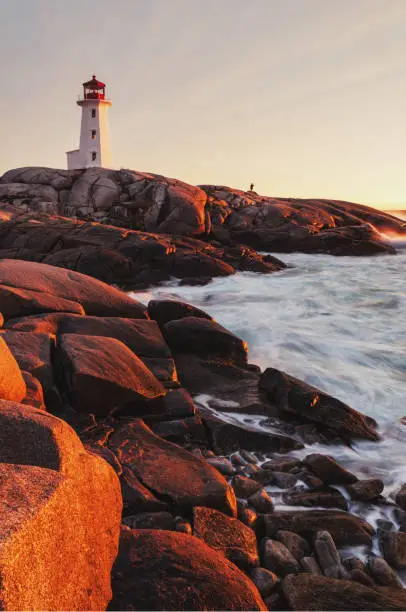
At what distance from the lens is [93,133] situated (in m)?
40.9

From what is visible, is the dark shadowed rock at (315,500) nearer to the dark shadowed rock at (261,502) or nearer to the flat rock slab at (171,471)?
the dark shadowed rock at (261,502)

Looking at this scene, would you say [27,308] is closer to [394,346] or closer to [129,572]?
[129,572]

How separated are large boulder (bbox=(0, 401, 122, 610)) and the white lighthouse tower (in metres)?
40.5

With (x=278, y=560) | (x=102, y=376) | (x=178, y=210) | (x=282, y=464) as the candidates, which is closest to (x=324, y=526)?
(x=278, y=560)

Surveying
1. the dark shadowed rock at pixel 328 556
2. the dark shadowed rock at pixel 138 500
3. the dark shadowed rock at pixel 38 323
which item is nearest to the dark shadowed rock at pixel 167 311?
the dark shadowed rock at pixel 38 323

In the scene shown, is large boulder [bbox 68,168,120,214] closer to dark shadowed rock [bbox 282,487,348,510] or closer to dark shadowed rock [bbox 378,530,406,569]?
dark shadowed rock [bbox 282,487,348,510]

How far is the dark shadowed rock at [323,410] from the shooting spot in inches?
253

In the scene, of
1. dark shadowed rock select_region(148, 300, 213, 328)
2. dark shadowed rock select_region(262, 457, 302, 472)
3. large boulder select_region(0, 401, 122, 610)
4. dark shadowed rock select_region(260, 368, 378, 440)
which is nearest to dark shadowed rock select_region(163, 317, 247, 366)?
dark shadowed rock select_region(148, 300, 213, 328)

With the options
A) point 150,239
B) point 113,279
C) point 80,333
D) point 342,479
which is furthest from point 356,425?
point 150,239

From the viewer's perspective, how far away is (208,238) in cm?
2669

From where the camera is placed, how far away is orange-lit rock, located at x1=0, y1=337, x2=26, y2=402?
14.5 ft

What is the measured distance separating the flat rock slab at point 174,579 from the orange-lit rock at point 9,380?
6.42 feet

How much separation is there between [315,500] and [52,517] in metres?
3.29

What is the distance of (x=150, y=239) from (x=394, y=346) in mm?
11495
